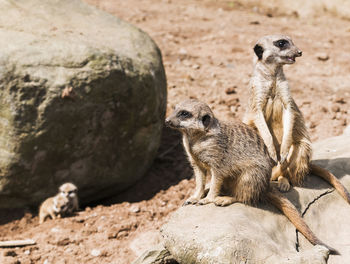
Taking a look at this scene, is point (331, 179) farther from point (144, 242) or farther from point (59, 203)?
point (59, 203)

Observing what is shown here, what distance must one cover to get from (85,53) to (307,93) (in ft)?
10.7

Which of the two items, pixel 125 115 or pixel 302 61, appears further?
pixel 302 61

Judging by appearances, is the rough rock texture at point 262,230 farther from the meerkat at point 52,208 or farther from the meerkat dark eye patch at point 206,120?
the meerkat at point 52,208

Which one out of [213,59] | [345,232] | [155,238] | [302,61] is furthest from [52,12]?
[302,61]

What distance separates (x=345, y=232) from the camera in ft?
10.5

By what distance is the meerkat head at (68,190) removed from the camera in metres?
4.54

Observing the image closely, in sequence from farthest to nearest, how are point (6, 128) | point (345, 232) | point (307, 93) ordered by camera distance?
1. point (307, 93)
2. point (6, 128)
3. point (345, 232)

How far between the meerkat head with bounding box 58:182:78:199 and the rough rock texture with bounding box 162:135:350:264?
6.14 feet

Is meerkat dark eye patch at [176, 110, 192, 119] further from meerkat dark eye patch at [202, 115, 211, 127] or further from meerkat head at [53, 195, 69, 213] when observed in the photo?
meerkat head at [53, 195, 69, 213]

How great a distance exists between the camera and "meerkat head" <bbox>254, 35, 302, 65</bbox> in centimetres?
317

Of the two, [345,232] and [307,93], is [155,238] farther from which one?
[307,93]

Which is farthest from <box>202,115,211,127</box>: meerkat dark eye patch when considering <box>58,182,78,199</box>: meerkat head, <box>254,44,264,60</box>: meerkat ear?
<box>58,182,78,199</box>: meerkat head

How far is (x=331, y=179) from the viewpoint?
135 inches

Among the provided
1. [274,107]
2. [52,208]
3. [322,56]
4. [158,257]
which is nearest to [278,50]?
[274,107]
